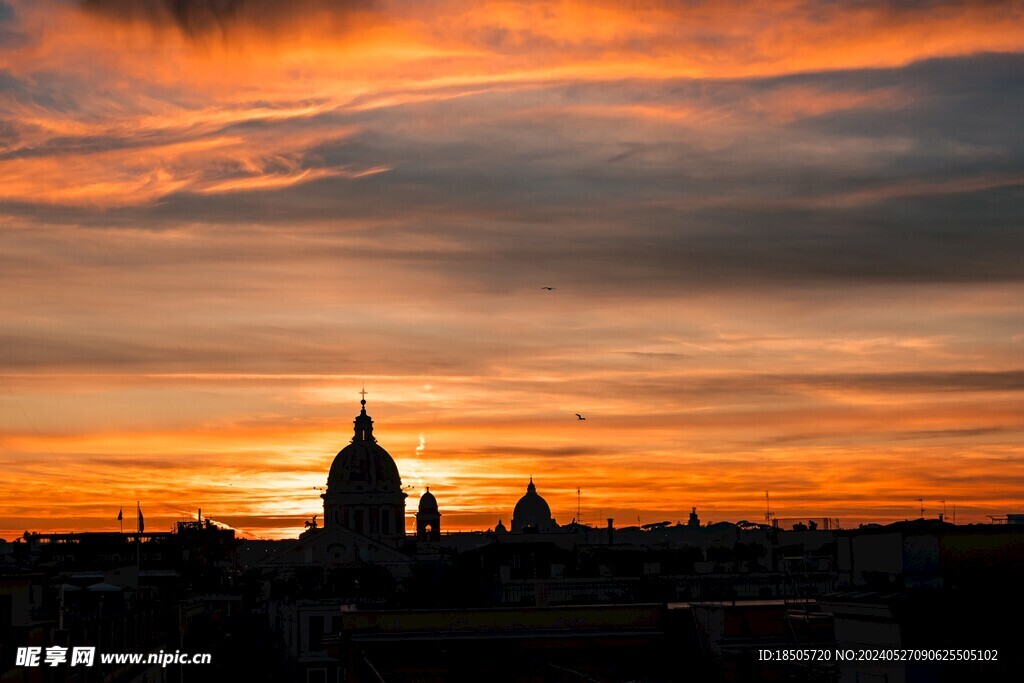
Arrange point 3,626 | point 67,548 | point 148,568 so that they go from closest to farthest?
point 3,626 → point 148,568 → point 67,548

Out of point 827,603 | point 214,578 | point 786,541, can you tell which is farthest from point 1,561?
point 786,541

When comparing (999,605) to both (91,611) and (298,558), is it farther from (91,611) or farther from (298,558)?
(298,558)

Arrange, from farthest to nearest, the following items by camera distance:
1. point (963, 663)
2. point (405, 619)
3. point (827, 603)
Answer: point (405, 619)
point (827, 603)
point (963, 663)

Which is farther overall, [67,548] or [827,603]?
[67,548]

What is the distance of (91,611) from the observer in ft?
201

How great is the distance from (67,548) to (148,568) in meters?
27.9

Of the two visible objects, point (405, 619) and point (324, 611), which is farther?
point (324, 611)

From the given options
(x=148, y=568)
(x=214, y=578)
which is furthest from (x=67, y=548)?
(x=148, y=568)

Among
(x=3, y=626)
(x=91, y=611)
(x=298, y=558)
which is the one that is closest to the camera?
(x=3, y=626)

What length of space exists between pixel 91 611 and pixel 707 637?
2570 cm

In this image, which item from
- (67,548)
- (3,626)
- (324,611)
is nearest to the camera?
(3,626)

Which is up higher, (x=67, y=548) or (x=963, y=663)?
(x=67, y=548)

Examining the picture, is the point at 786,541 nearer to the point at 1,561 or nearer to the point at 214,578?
Result: the point at 214,578

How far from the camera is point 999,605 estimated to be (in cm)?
3247
